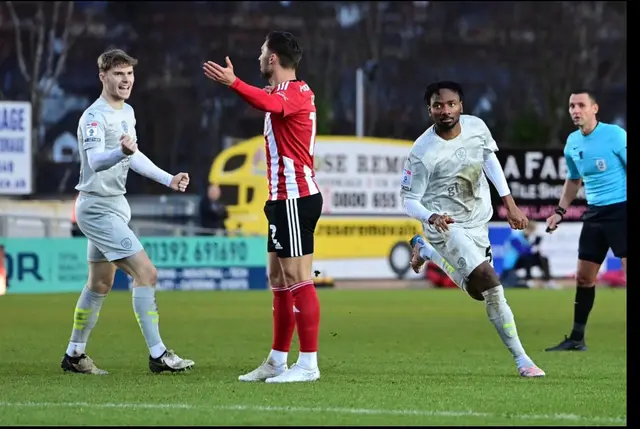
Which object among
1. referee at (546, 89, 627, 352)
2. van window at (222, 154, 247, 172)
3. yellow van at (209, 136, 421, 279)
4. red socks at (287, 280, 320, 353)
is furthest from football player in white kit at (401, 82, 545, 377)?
van window at (222, 154, 247, 172)

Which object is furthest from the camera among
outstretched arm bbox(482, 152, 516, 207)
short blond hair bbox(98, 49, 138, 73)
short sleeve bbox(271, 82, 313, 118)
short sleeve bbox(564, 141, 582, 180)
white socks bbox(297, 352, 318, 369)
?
short sleeve bbox(564, 141, 582, 180)

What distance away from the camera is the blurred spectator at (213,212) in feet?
92.6

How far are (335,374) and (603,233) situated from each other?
141 inches

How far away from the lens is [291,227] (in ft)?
28.5

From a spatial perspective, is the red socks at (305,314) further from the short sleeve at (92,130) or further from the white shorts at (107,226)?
the short sleeve at (92,130)

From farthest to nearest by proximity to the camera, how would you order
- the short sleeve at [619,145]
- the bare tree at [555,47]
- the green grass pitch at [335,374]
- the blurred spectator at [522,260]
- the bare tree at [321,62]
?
the bare tree at [555,47] < the bare tree at [321,62] < the blurred spectator at [522,260] < the short sleeve at [619,145] < the green grass pitch at [335,374]

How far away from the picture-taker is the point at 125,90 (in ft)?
31.1

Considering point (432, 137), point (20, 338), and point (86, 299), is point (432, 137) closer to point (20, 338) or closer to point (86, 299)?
point (86, 299)

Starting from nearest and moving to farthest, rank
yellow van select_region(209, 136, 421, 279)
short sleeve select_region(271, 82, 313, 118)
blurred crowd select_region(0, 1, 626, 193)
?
short sleeve select_region(271, 82, 313, 118)
yellow van select_region(209, 136, 421, 279)
blurred crowd select_region(0, 1, 626, 193)

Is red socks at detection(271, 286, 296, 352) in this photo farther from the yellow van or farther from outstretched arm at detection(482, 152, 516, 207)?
the yellow van

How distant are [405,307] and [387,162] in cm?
1218

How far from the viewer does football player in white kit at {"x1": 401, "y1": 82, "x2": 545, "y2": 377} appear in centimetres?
916

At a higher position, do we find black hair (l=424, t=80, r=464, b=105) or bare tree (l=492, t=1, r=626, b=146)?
bare tree (l=492, t=1, r=626, b=146)

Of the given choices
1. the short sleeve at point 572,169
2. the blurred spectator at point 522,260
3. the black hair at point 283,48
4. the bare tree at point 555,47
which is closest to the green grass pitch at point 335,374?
the short sleeve at point 572,169
